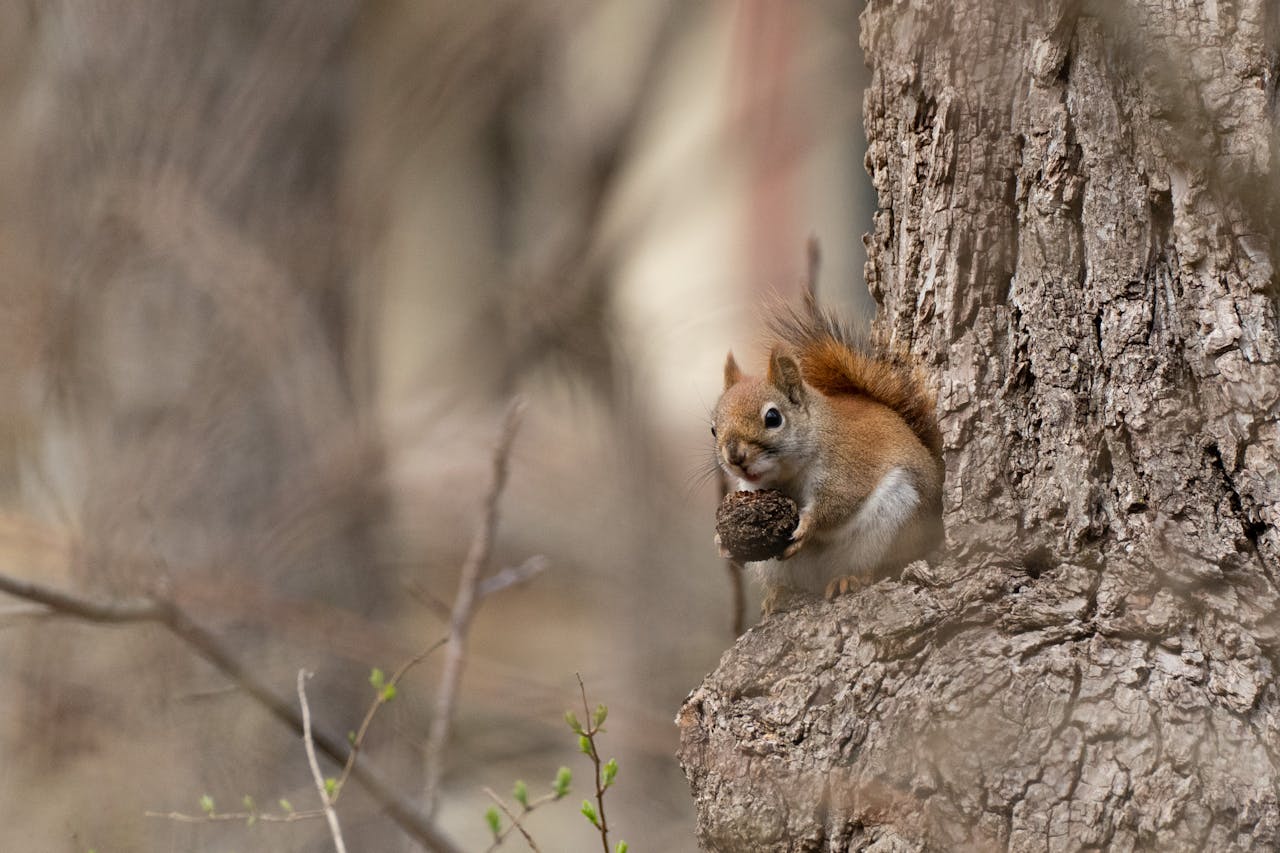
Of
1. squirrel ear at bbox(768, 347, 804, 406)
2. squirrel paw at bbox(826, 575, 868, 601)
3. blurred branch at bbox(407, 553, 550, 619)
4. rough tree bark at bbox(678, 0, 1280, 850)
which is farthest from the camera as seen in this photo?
blurred branch at bbox(407, 553, 550, 619)

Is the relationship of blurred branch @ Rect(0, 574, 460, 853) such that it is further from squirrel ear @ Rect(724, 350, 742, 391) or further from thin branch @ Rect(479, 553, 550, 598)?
squirrel ear @ Rect(724, 350, 742, 391)

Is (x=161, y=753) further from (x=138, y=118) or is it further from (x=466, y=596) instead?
(x=138, y=118)

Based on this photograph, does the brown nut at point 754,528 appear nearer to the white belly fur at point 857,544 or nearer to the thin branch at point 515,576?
the white belly fur at point 857,544

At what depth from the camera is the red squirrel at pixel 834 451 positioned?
5.87 feet

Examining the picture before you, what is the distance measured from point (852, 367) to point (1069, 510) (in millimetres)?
535

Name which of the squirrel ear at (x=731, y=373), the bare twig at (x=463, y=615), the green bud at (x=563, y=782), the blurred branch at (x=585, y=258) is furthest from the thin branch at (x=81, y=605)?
the blurred branch at (x=585, y=258)

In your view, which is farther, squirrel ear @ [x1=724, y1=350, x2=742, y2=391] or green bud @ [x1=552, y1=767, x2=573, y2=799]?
squirrel ear @ [x1=724, y1=350, x2=742, y2=391]

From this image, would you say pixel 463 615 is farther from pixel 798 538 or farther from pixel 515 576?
pixel 798 538

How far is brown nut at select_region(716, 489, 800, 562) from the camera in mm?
1764

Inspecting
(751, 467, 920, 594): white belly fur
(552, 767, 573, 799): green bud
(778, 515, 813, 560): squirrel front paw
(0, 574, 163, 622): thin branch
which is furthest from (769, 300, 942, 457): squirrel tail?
(0, 574, 163, 622): thin branch

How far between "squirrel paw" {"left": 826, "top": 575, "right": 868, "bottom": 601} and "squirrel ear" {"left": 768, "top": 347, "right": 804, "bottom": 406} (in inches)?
15.3

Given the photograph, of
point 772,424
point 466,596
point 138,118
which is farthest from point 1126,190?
point 138,118

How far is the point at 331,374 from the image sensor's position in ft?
15.0

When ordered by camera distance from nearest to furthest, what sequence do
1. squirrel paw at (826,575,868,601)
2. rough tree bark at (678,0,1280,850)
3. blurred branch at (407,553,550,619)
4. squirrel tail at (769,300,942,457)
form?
rough tree bark at (678,0,1280,850)
squirrel paw at (826,575,868,601)
squirrel tail at (769,300,942,457)
blurred branch at (407,553,550,619)
